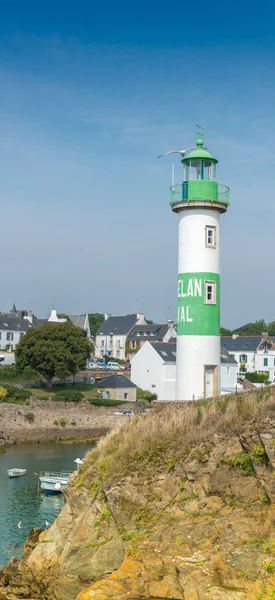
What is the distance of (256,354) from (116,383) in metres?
22.3

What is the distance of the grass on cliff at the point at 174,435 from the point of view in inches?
617

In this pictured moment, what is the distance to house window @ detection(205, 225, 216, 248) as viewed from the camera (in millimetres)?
27094

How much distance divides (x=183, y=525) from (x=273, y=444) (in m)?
2.64

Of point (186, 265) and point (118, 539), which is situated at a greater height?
point (186, 265)

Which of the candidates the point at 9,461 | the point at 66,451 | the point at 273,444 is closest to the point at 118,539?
the point at 273,444

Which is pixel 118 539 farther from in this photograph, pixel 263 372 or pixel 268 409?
pixel 263 372

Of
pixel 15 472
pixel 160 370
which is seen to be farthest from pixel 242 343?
pixel 15 472

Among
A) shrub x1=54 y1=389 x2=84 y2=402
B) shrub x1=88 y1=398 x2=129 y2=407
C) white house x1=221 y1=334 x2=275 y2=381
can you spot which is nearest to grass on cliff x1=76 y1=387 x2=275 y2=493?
shrub x1=54 y1=389 x2=84 y2=402

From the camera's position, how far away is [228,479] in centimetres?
1525

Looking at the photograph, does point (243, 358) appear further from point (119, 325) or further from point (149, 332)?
point (119, 325)

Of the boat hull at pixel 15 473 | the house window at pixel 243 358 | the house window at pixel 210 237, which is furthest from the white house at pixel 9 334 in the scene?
the house window at pixel 210 237

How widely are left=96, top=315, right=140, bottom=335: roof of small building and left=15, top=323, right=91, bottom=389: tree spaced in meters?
34.2

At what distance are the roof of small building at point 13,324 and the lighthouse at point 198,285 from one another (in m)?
54.6

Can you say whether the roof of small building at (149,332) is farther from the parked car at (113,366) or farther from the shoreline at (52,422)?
the shoreline at (52,422)
